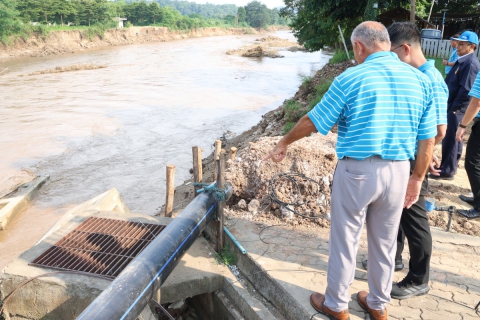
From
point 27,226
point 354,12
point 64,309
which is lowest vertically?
point 27,226

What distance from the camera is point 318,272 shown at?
3.53 m

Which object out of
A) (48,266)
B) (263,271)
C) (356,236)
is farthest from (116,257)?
(356,236)

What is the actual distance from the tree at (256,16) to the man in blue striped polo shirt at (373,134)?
109529 millimetres

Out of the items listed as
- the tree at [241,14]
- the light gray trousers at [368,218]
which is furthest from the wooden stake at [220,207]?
the tree at [241,14]

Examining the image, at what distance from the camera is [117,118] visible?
15.2 meters

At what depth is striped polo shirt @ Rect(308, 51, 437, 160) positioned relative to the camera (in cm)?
227

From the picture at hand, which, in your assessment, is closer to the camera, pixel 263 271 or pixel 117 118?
pixel 263 271

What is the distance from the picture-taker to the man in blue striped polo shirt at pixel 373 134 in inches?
90.0

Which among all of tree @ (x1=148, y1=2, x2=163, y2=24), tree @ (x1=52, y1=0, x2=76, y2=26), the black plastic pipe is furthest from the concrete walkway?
tree @ (x1=148, y1=2, x2=163, y2=24)

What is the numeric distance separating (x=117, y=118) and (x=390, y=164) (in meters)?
14.2

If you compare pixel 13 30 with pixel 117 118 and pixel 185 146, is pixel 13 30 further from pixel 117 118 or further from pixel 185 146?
pixel 185 146

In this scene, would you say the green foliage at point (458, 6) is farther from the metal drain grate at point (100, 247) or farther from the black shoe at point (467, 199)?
the metal drain grate at point (100, 247)

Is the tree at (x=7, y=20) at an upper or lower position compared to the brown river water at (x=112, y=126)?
upper

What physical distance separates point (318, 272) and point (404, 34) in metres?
2.20
